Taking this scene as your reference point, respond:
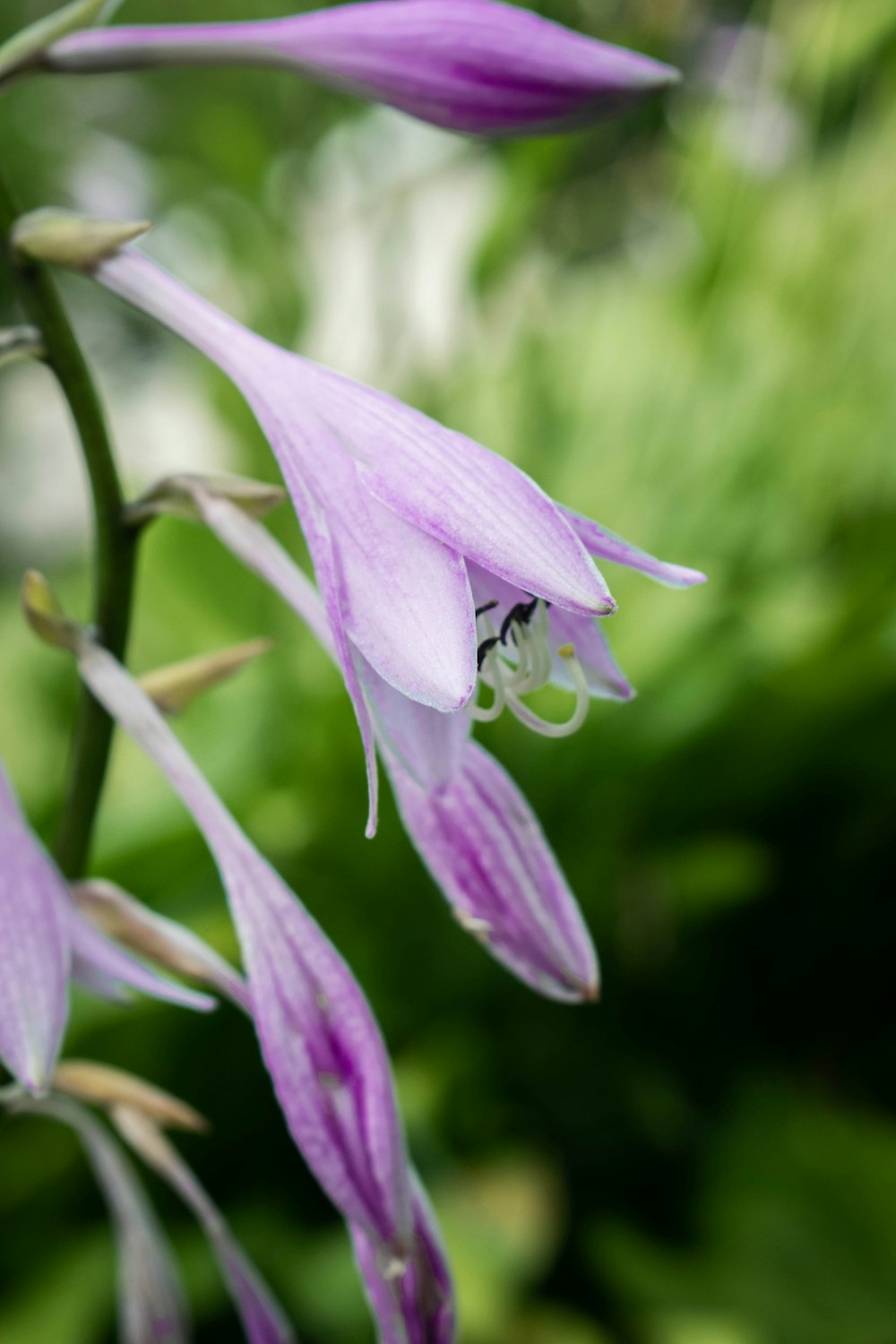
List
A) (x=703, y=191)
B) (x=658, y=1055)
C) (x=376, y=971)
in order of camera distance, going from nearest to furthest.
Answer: (x=376, y=971), (x=658, y=1055), (x=703, y=191)

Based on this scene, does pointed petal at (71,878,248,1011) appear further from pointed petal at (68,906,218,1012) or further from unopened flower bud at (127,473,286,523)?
unopened flower bud at (127,473,286,523)

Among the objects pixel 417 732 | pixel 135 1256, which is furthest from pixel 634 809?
pixel 417 732

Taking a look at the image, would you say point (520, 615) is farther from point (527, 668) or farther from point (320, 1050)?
point (320, 1050)

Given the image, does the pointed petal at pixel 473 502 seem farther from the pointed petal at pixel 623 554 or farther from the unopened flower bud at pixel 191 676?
the unopened flower bud at pixel 191 676

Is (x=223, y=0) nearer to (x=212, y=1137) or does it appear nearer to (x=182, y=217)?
(x=182, y=217)

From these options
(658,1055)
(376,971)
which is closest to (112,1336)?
(376,971)
